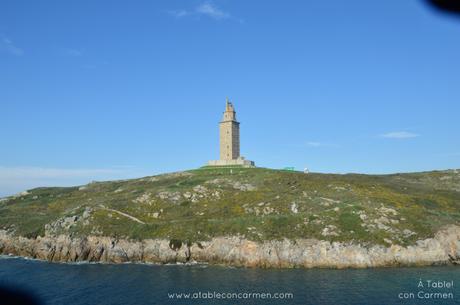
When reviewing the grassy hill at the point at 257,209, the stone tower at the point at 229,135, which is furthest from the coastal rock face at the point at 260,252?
the stone tower at the point at 229,135

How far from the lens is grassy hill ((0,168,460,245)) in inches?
3063

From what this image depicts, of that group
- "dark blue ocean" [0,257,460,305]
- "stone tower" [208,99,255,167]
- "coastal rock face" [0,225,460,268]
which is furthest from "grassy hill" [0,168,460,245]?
"stone tower" [208,99,255,167]

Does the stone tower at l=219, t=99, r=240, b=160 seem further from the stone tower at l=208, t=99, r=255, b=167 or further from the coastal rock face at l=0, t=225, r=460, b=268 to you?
the coastal rock face at l=0, t=225, r=460, b=268

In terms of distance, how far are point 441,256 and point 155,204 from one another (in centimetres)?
6062

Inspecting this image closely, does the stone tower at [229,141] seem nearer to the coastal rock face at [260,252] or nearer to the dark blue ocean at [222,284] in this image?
the coastal rock face at [260,252]

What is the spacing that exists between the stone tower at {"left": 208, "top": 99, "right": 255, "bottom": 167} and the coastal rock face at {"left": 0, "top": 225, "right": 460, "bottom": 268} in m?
77.6

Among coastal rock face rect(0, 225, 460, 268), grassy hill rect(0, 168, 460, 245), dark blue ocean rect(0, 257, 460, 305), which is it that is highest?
grassy hill rect(0, 168, 460, 245)

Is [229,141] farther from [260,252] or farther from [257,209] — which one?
[260,252]

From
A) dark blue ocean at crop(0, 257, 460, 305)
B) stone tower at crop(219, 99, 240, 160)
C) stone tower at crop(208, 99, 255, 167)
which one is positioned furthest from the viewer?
stone tower at crop(219, 99, 240, 160)

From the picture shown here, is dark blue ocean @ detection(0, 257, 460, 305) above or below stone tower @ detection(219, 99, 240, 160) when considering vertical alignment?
below

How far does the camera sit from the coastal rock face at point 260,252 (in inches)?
2783

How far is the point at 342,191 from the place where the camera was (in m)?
102

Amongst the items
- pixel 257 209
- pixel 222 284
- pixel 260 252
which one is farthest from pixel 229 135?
pixel 222 284

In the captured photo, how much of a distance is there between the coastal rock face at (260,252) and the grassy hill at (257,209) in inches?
72.2
